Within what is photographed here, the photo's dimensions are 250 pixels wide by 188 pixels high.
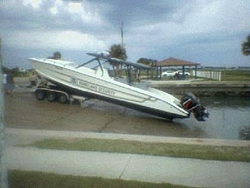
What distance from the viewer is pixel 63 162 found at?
5.11 metres

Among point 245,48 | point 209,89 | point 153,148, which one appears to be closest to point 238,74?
point 245,48

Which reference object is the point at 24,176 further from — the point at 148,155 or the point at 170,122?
the point at 170,122

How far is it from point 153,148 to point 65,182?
220cm

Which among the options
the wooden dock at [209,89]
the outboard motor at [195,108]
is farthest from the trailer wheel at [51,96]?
the wooden dock at [209,89]

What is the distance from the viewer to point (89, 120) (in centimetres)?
1007

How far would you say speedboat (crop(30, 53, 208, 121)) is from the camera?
10.4 m

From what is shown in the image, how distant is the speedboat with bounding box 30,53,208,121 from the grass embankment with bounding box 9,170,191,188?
5724mm

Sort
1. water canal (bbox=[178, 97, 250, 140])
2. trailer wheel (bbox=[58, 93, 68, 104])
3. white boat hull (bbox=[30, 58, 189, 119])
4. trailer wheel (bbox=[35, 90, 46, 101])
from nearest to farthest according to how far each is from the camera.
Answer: water canal (bbox=[178, 97, 250, 140]) → white boat hull (bbox=[30, 58, 189, 119]) → trailer wheel (bbox=[58, 93, 68, 104]) → trailer wheel (bbox=[35, 90, 46, 101])

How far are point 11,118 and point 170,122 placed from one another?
5.05 metres

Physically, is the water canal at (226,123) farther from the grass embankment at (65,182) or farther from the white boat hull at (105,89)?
the grass embankment at (65,182)

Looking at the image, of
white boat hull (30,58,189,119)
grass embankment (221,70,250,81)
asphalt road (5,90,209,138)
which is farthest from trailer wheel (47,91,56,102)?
grass embankment (221,70,250,81)

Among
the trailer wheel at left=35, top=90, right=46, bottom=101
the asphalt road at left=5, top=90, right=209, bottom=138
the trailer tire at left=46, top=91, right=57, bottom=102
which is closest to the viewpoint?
the asphalt road at left=5, top=90, right=209, bottom=138

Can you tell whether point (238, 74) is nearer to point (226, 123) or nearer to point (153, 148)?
point (153, 148)

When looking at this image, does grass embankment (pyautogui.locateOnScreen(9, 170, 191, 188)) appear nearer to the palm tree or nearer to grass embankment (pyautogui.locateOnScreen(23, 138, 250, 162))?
grass embankment (pyautogui.locateOnScreen(23, 138, 250, 162))
